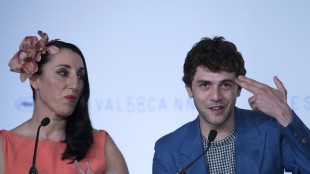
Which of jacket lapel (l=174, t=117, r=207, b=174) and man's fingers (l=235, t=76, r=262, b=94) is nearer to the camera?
man's fingers (l=235, t=76, r=262, b=94)

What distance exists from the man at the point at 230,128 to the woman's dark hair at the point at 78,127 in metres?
0.36

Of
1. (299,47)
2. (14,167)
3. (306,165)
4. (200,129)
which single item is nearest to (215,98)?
(200,129)

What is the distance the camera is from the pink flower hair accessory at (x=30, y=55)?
3.29 metres

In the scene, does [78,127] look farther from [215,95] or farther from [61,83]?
[215,95]

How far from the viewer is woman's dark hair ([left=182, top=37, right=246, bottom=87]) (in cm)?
328

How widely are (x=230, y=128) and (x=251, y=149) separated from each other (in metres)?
0.15

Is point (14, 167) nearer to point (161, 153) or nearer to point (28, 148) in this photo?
point (28, 148)

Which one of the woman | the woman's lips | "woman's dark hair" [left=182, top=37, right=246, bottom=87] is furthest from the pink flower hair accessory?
"woman's dark hair" [left=182, top=37, right=246, bottom=87]

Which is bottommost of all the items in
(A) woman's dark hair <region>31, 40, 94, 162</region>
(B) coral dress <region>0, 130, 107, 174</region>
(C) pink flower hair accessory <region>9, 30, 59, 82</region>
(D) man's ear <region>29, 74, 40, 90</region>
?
(B) coral dress <region>0, 130, 107, 174</region>

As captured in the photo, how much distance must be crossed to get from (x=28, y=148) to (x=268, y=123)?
3.72 feet

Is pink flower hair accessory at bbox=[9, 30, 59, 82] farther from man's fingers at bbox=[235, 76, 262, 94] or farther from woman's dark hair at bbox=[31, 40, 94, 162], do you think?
man's fingers at bbox=[235, 76, 262, 94]

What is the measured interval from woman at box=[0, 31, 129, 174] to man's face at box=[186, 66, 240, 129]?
1.59 feet

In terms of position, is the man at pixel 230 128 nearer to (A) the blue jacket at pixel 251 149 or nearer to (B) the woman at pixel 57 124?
(A) the blue jacket at pixel 251 149

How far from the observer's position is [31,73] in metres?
3.28
